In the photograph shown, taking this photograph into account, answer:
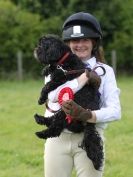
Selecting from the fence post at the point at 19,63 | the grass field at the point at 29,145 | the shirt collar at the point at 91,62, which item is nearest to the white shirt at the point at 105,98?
the shirt collar at the point at 91,62

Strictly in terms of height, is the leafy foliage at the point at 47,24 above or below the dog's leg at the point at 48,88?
above

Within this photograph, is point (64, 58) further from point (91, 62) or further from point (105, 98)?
point (105, 98)

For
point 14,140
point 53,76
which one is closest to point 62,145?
point 53,76

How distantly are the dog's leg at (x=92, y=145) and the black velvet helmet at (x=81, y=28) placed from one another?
0.57 metres

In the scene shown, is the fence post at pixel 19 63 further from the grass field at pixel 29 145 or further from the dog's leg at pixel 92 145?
the dog's leg at pixel 92 145

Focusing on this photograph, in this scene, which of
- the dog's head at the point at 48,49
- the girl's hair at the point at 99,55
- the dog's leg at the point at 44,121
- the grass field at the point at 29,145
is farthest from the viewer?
the grass field at the point at 29,145

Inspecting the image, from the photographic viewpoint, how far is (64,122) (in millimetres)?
3375

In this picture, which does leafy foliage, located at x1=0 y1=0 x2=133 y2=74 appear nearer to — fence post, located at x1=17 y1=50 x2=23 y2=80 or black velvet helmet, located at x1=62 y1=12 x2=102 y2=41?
fence post, located at x1=17 y1=50 x2=23 y2=80

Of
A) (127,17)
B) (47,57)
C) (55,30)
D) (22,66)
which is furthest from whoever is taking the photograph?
(127,17)

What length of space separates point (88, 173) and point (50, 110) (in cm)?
45

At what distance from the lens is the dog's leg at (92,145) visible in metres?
3.32

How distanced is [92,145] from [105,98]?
31 centimetres

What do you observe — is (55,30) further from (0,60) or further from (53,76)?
(53,76)

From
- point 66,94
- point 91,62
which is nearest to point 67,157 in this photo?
point 66,94
